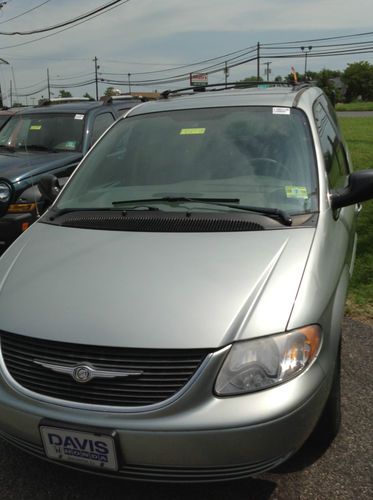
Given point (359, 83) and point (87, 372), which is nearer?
point (87, 372)

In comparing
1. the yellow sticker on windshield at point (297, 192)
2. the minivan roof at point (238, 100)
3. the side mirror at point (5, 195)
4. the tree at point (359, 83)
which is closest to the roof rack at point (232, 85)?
the minivan roof at point (238, 100)

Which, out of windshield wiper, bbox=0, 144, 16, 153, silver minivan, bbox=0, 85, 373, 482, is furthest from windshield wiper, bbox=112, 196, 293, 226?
windshield wiper, bbox=0, 144, 16, 153

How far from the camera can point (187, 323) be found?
2.07 metres

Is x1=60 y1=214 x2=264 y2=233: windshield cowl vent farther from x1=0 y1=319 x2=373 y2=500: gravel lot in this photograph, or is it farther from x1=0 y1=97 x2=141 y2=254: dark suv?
x1=0 y1=97 x2=141 y2=254: dark suv

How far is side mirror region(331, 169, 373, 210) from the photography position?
284 centimetres

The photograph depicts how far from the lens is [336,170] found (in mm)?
3572

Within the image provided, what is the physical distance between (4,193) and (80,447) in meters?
4.23

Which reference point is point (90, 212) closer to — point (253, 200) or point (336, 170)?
point (253, 200)

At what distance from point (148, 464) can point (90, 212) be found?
5.09 feet

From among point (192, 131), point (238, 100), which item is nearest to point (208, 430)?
point (192, 131)

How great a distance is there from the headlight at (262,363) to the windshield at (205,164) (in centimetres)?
95

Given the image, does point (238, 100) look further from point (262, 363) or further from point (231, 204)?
point (262, 363)

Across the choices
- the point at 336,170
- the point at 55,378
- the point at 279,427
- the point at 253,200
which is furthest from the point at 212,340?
the point at 336,170

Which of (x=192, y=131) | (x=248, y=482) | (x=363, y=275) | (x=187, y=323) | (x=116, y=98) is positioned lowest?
(x=248, y=482)
